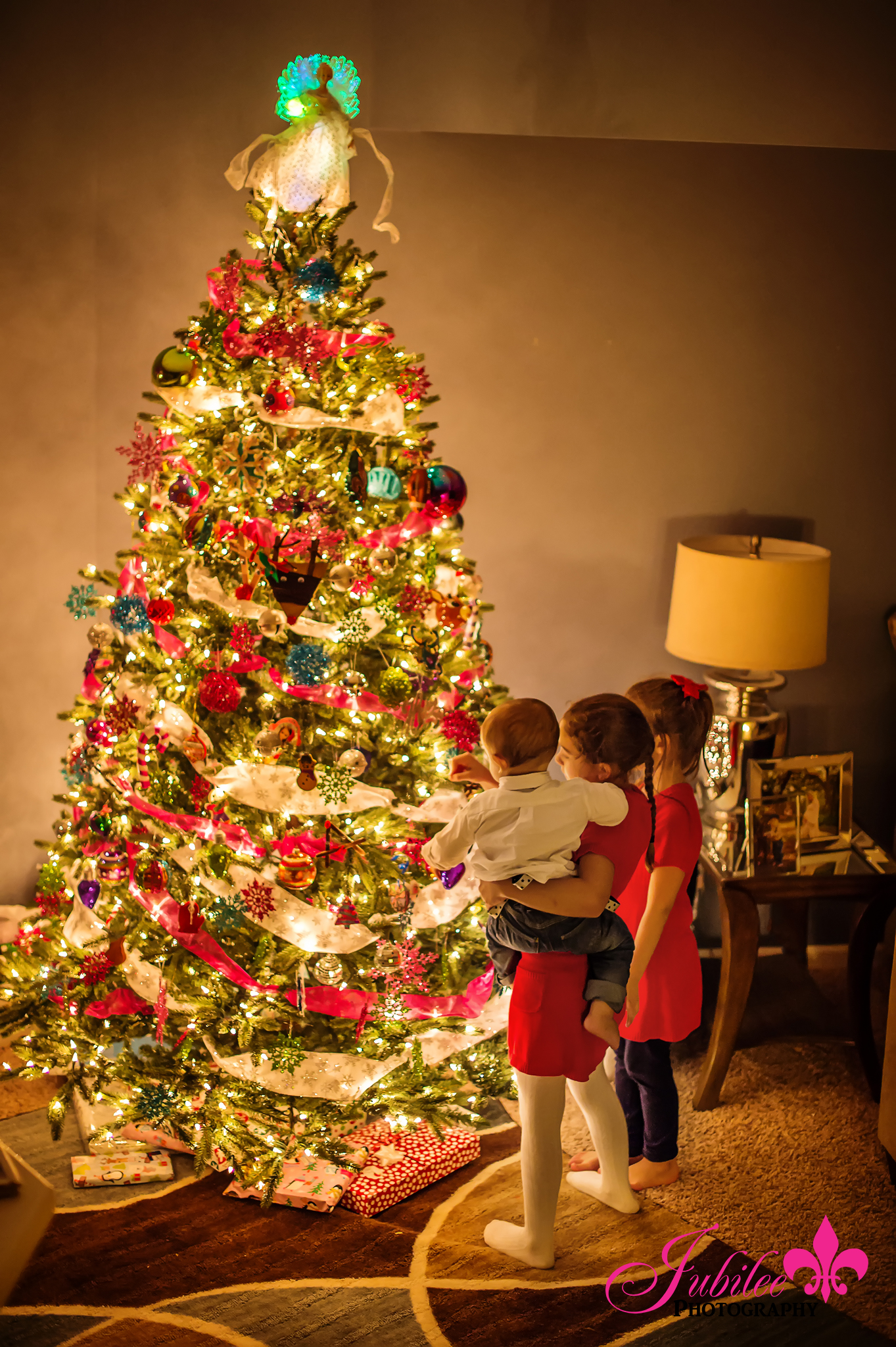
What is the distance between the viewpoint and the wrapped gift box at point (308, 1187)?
2.36 metres

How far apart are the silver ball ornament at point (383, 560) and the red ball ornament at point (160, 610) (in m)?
0.44

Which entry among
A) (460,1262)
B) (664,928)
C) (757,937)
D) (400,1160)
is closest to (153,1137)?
(400,1160)

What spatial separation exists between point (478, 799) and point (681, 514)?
1.85 meters

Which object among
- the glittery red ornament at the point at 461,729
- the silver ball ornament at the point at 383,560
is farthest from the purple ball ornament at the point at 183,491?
the glittery red ornament at the point at 461,729

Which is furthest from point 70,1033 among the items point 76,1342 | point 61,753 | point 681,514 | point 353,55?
point 353,55

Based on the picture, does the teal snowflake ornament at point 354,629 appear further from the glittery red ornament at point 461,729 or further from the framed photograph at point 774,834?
the framed photograph at point 774,834

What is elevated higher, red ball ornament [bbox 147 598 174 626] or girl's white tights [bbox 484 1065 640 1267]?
red ball ornament [bbox 147 598 174 626]

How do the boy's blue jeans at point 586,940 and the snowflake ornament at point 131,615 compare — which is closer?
the boy's blue jeans at point 586,940

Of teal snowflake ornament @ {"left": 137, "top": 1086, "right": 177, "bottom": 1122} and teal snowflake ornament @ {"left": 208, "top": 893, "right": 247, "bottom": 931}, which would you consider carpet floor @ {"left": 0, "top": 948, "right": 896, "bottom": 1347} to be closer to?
teal snowflake ornament @ {"left": 137, "top": 1086, "right": 177, "bottom": 1122}

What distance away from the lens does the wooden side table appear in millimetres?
2771

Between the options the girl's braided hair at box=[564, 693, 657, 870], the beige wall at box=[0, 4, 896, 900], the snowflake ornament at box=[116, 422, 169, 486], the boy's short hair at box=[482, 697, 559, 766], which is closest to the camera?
the boy's short hair at box=[482, 697, 559, 766]

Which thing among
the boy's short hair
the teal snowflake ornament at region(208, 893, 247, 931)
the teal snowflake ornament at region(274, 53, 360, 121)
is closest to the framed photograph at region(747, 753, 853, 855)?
the boy's short hair

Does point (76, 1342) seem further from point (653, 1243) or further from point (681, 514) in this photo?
point (681, 514)

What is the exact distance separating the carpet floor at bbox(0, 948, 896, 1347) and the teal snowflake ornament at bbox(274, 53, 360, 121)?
2.36 metres
